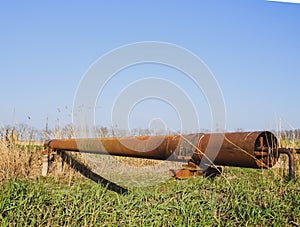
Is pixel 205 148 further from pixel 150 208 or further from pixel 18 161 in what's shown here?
pixel 18 161

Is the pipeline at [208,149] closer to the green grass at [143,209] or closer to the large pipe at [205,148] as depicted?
the large pipe at [205,148]

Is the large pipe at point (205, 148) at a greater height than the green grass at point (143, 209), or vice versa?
the large pipe at point (205, 148)

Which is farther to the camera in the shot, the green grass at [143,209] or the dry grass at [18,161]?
the dry grass at [18,161]

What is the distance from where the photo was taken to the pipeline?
1870 mm

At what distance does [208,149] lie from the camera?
2139 millimetres

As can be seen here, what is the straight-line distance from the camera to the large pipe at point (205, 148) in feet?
6.12

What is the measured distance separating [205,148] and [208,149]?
0.02 metres

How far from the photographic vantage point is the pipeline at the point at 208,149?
1.87 metres

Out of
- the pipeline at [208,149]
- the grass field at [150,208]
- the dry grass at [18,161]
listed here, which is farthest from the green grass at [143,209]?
the dry grass at [18,161]

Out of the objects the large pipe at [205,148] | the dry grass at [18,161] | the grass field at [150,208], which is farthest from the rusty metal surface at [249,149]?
the dry grass at [18,161]

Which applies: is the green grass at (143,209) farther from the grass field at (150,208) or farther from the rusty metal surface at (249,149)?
the rusty metal surface at (249,149)

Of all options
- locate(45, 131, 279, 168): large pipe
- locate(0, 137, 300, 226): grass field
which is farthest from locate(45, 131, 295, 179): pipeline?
locate(0, 137, 300, 226): grass field

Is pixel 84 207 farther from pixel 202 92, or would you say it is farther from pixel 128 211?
pixel 202 92

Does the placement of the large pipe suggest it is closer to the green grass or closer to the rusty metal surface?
the rusty metal surface
